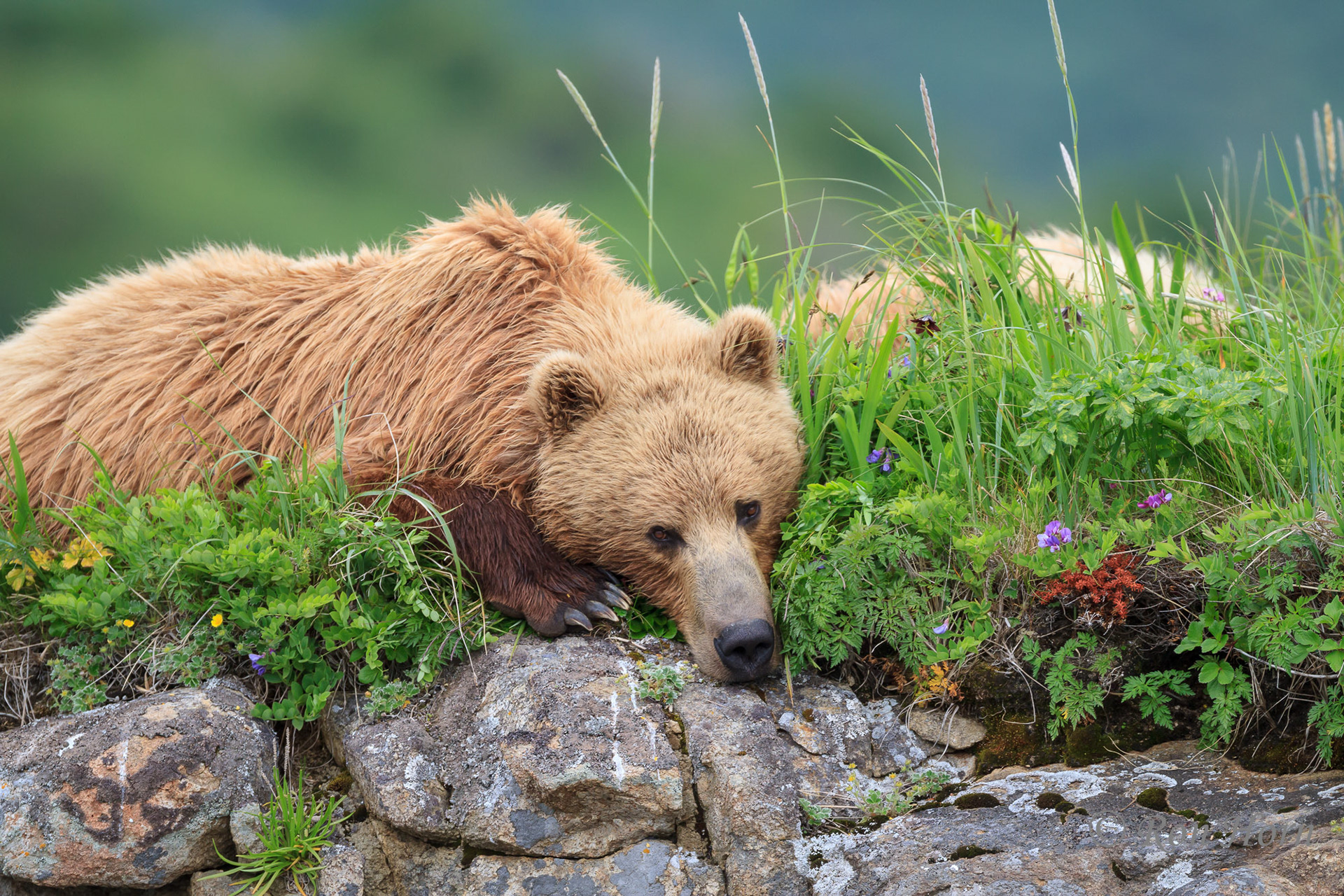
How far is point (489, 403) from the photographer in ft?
12.5

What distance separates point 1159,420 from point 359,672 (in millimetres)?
2560

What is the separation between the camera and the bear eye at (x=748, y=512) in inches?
142

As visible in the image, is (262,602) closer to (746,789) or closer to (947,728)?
(746,789)

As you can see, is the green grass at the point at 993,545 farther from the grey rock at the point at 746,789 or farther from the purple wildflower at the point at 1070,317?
the grey rock at the point at 746,789

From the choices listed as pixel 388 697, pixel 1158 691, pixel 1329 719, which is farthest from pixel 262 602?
pixel 1329 719

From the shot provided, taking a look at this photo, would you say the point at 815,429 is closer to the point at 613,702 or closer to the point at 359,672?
the point at 613,702

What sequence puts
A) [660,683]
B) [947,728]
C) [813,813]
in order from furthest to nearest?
[660,683] → [947,728] → [813,813]

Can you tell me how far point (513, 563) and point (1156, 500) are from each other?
200cm

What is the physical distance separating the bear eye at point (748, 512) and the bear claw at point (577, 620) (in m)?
0.61

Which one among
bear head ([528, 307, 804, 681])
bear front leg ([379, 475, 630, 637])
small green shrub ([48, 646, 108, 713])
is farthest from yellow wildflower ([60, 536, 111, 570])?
bear head ([528, 307, 804, 681])

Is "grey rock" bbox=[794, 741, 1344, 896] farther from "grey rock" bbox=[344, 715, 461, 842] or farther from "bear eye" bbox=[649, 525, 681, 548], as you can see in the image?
"bear eye" bbox=[649, 525, 681, 548]

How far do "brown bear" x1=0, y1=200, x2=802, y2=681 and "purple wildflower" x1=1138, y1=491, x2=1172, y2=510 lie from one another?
3.78 feet

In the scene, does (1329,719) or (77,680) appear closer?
(1329,719)

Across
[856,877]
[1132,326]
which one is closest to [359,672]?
[856,877]
